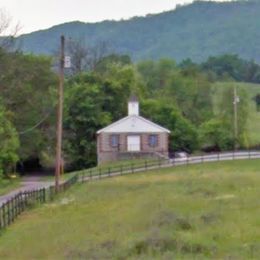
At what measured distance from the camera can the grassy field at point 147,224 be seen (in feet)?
68.9

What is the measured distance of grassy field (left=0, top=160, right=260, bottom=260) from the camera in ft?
68.9

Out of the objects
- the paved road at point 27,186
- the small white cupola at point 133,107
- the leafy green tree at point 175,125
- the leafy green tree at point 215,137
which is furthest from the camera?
the leafy green tree at point 215,137

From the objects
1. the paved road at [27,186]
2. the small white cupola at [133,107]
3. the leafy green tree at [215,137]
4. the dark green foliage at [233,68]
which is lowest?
the paved road at [27,186]

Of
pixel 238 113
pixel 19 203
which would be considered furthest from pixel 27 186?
pixel 238 113

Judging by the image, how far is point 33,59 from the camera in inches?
3226

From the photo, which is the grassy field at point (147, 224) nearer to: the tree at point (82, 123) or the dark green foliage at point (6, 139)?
the dark green foliage at point (6, 139)

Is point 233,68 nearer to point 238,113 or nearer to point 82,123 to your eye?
point 238,113

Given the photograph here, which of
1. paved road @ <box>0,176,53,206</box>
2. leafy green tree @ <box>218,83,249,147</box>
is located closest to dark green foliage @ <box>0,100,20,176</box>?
paved road @ <box>0,176,53,206</box>

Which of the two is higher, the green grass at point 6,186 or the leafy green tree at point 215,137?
the leafy green tree at point 215,137

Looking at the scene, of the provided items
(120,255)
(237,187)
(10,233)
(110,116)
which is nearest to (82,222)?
(10,233)

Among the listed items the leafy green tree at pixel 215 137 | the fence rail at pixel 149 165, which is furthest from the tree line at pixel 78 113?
the fence rail at pixel 149 165

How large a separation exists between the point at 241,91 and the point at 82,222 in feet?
239

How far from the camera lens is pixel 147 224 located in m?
26.5

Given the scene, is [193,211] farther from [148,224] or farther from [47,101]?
[47,101]
